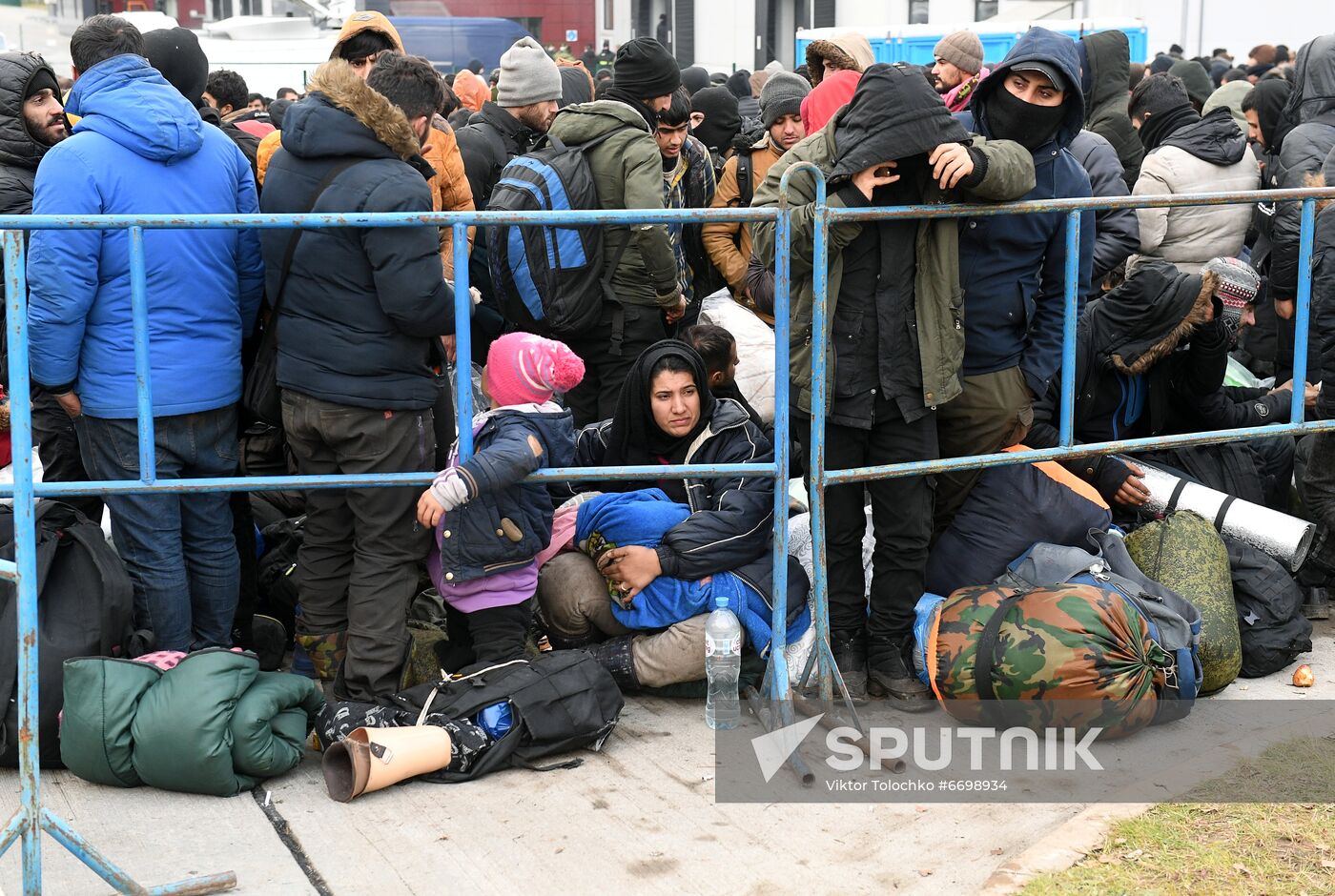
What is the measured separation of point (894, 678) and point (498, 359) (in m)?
1.63

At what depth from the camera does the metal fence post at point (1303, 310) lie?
4.82m

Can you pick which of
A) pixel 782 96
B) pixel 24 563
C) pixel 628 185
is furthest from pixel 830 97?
pixel 24 563

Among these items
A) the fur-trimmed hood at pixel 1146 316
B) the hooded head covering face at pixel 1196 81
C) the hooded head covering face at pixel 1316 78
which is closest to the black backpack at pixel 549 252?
the fur-trimmed hood at pixel 1146 316

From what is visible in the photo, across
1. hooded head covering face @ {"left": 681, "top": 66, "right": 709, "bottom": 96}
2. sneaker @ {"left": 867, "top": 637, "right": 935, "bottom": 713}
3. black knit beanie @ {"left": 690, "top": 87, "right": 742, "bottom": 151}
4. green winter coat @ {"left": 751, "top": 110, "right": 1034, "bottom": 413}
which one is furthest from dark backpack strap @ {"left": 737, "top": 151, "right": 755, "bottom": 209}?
hooded head covering face @ {"left": 681, "top": 66, "right": 709, "bottom": 96}

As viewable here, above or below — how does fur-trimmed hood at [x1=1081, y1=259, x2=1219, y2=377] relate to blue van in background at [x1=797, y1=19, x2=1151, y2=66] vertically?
below

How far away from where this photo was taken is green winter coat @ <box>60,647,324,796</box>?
3645mm

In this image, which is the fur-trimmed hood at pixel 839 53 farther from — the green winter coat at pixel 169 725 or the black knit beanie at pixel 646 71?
the green winter coat at pixel 169 725

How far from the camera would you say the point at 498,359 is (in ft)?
13.9

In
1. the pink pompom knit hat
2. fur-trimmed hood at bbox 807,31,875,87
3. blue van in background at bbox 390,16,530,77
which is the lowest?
the pink pompom knit hat

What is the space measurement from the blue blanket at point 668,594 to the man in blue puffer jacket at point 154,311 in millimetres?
1256

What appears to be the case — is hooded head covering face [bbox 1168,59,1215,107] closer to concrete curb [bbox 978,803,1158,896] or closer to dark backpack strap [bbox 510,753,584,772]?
concrete curb [bbox 978,803,1158,896]

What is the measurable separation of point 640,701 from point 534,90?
10.6 ft

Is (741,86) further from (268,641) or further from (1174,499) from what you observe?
(268,641)

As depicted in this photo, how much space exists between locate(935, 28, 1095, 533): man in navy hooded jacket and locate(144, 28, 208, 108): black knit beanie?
2.67 meters
